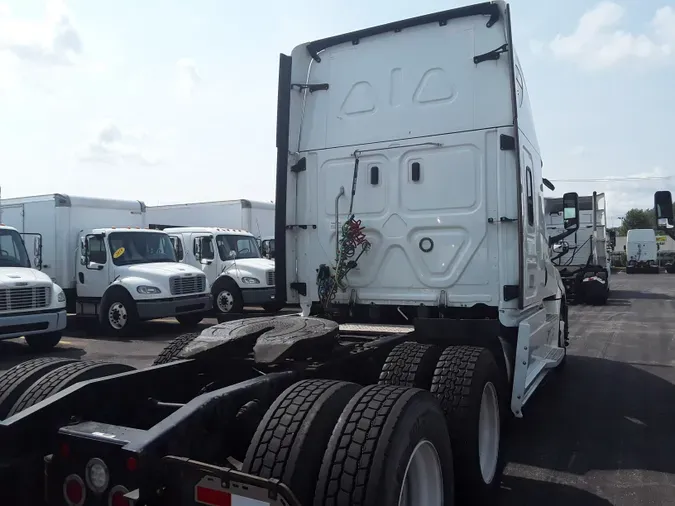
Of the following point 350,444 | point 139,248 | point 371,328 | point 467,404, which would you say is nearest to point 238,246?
point 139,248

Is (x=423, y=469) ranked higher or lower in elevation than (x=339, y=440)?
lower

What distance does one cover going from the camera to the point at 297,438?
2549mm

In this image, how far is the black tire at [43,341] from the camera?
35.7ft

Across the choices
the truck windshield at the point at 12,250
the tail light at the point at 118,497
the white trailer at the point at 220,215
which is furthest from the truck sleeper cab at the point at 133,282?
the tail light at the point at 118,497

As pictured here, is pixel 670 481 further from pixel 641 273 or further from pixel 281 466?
pixel 641 273

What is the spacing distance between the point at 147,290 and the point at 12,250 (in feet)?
8.85

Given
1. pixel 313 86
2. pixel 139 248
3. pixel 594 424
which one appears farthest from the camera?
pixel 139 248

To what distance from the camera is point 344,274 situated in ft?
17.5

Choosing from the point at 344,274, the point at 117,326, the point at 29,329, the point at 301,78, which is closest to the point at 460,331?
the point at 344,274

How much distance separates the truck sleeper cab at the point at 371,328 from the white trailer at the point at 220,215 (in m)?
12.3

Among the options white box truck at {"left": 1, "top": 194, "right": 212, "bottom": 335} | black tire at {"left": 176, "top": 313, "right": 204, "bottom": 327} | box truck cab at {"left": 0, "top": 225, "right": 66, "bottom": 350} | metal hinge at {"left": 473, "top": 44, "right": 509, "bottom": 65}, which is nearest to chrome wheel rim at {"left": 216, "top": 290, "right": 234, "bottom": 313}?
black tire at {"left": 176, "top": 313, "right": 204, "bottom": 327}

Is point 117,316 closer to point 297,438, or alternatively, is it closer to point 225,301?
point 225,301

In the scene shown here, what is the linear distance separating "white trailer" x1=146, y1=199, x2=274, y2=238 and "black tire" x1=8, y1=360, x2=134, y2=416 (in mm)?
14364

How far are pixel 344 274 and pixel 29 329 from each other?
24.0ft
